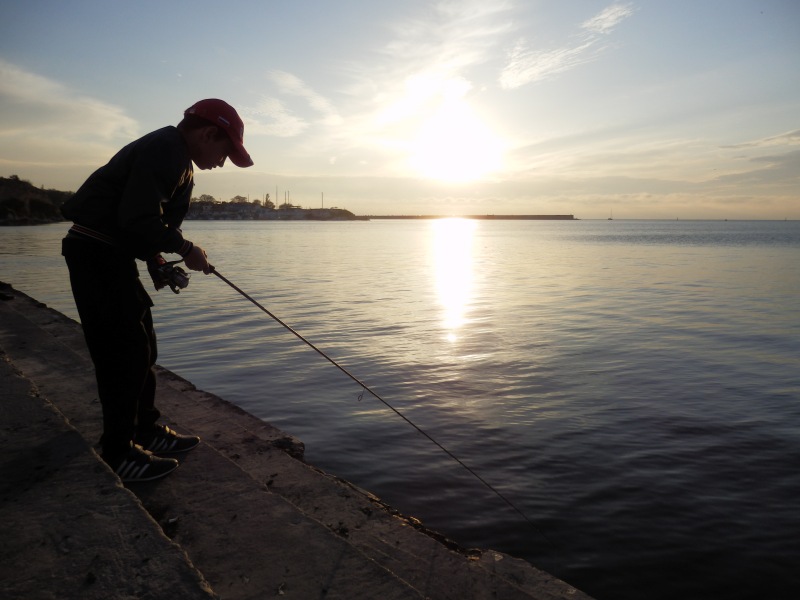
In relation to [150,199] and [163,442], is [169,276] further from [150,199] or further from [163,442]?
[163,442]

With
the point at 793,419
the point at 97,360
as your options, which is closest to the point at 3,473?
the point at 97,360

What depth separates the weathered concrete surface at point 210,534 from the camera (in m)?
2.32

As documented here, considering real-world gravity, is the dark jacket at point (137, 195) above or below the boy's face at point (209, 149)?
below

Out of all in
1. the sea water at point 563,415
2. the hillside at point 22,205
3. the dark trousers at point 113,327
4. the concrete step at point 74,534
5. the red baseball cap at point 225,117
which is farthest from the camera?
the hillside at point 22,205

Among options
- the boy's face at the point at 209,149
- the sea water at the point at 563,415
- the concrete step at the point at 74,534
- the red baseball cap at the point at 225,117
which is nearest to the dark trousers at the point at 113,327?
the concrete step at the point at 74,534

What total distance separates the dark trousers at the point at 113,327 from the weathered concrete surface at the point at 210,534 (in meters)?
0.28

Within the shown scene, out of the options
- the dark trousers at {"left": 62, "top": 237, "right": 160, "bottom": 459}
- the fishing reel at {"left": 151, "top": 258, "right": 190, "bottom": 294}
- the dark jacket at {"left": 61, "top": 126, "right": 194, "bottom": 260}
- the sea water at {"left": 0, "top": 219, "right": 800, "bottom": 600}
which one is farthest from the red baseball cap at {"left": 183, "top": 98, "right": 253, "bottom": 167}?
the sea water at {"left": 0, "top": 219, "right": 800, "bottom": 600}

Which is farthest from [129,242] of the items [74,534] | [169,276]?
[74,534]

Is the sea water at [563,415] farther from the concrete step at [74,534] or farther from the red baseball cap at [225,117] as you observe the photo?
the red baseball cap at [225,117]

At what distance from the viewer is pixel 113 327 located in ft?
11.3

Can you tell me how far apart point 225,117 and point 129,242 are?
103cm

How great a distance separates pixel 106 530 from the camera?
8.46ft

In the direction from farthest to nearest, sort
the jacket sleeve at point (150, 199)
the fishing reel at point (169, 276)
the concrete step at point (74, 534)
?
the fishing reel at point (169, 276) < the jacket sleeve at point (150, 199) < the concrete step at point (74, 534)

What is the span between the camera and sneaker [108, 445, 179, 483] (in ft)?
11.4
